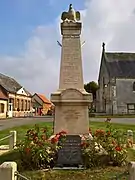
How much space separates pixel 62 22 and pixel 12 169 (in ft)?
23.6

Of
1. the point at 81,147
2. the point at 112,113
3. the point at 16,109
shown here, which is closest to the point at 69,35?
the point at 81,147

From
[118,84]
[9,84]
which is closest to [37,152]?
[118,84]

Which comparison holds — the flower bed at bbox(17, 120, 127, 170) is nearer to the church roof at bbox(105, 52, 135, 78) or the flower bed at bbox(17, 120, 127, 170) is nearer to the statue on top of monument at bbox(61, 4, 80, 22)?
the statue on top of monument at bbox(61, 4, 80, 22)

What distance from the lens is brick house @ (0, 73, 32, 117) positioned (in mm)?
53781

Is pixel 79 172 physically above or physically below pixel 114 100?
below

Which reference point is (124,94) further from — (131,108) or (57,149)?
(57,149)

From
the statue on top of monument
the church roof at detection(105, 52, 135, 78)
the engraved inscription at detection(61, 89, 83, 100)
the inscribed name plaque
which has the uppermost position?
the church roof at detection(105, 52, 135, 78)

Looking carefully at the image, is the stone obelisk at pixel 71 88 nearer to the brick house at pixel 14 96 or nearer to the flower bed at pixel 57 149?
the flower bed at pixel 57 149

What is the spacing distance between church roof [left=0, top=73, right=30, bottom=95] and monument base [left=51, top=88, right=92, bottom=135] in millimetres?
44954

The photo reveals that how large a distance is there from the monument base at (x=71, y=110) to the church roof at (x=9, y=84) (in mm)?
44954

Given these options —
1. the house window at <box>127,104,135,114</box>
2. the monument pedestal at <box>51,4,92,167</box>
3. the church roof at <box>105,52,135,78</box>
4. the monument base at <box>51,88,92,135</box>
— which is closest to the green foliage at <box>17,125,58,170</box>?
the monument pedestal at <box>51,4,92,167</box>

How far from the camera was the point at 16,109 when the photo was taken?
58.6 metres

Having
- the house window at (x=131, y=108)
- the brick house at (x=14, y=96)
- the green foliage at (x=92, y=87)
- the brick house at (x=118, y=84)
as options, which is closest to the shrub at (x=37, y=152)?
the brick house at (x=118, y=84)

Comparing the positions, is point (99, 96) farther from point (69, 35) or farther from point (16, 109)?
point (69, 35)
